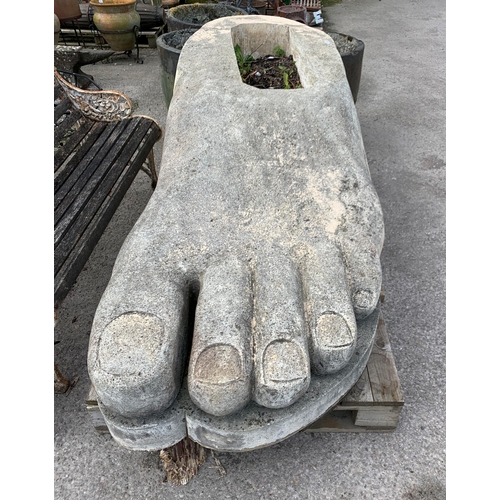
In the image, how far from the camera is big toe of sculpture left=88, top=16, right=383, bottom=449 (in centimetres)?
103

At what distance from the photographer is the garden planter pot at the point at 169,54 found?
129 inches

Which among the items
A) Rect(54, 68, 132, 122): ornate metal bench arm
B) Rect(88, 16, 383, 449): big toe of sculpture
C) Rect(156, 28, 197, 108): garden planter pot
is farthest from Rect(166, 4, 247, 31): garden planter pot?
Rect(88, 16, 383, 449): big toe of sculpture

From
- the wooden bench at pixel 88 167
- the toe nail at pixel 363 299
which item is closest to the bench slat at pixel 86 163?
the wooden bench at pixel 88 167

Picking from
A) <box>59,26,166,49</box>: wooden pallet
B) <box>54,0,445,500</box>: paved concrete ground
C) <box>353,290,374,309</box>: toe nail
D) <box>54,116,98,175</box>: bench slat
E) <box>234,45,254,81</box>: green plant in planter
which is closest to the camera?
<box>353,290,374,309</box>: toe nail

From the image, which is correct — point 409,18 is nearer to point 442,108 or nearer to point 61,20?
point 442,108

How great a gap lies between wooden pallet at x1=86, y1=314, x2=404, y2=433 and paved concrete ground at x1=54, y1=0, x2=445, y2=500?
69 mm

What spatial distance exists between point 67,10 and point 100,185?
13.3 ft

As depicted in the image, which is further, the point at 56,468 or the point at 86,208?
the point at 86,208

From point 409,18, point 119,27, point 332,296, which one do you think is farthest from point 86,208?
point 409,18

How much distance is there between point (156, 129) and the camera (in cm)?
254

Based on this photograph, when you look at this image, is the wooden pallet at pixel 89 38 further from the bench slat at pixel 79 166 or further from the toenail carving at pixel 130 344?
the toenail carving at pixel 130 344

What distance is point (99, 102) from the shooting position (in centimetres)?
247

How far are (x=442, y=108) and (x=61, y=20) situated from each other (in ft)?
14.4

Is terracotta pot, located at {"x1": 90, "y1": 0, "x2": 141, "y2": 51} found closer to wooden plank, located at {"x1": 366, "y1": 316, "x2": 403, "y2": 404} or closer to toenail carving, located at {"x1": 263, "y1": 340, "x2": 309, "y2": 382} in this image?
wooden plank, located at {"x1": 366, "y1": 316, "x2": 403, "y2": 404}
